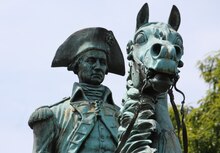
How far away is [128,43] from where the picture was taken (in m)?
8.62

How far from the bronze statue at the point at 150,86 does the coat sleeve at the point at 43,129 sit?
254 centimetres

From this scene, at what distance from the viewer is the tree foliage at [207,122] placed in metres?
33.6

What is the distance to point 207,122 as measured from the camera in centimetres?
3409

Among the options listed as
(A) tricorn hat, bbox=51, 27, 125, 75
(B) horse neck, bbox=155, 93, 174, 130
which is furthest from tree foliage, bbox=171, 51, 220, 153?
(B) horse neck, bbox=155, 93, 174, 130

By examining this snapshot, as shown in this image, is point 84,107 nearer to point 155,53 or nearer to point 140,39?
point 140,39

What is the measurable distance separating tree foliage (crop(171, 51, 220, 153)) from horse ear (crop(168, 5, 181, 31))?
24.7 m

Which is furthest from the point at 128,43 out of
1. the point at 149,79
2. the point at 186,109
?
the point at 186,109

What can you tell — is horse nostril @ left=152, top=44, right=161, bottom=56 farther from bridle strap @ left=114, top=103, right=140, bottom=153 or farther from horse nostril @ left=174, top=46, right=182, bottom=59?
bridle strap @ left=114, top=103, right=140, bottom=153

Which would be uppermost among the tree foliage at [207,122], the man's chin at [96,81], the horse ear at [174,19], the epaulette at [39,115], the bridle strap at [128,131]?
the horse ear at [174,19]

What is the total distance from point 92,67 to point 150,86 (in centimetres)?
301

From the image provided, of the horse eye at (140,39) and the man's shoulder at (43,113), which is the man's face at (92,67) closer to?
the man's shoulder at (43,113)

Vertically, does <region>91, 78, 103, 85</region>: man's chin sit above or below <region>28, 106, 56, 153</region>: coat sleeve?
above

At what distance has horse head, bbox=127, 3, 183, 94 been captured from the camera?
314 inches

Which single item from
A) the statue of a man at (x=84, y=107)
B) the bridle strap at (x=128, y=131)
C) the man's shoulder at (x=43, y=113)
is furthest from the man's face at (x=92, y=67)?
the bridle strap at (x=128, y=131)
